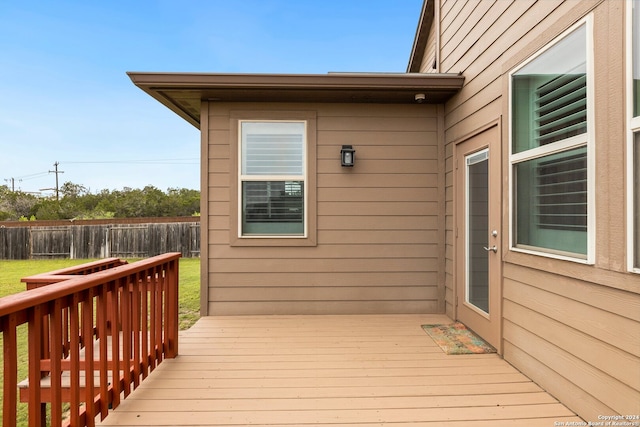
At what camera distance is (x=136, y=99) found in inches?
1016

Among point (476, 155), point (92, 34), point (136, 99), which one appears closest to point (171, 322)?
point (476, 155)

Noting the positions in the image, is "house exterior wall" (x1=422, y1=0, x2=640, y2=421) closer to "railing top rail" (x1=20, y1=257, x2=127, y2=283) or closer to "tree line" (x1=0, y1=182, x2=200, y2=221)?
"railing top rail" (x1=20, y1=257, x2=127, y2=283)

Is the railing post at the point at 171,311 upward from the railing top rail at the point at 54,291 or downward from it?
downward

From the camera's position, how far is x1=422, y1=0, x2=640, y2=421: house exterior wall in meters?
1.62

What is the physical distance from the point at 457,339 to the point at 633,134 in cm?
212

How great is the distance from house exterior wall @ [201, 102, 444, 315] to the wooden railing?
121 centimetres

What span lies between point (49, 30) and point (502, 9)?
24071 millimetres

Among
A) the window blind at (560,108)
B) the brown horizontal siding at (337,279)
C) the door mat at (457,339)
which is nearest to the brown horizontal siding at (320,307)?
the brown horizontal siding at (337,279)

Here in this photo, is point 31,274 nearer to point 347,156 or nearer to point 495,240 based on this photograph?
point 347,156

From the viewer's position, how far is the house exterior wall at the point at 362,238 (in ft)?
12.5

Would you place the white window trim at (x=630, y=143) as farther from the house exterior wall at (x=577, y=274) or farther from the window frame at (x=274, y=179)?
the window frame at (x=274, y=179)

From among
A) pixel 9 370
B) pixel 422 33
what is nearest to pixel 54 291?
pixel 9 370

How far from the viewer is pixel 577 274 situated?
1880mm

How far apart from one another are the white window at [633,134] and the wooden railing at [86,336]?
102 inches
